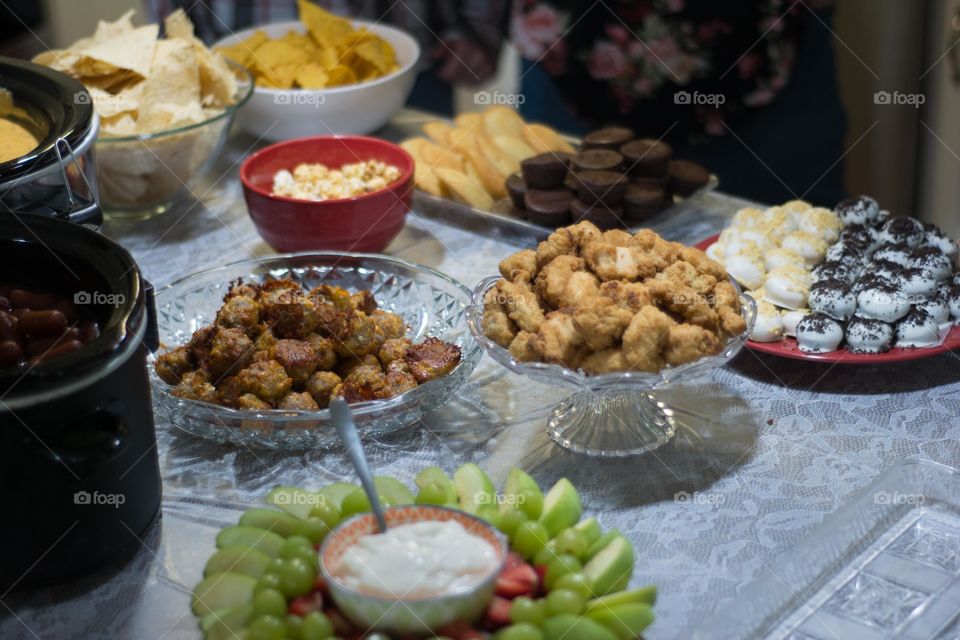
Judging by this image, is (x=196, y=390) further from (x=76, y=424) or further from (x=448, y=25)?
(x=448, y=25)

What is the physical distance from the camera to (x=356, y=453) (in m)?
0.95

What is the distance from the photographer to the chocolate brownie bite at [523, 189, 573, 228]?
162cm

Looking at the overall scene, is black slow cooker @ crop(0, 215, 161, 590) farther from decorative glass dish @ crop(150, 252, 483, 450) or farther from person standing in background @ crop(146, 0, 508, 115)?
person standing in background @ crop(146, 0, 508, 115)

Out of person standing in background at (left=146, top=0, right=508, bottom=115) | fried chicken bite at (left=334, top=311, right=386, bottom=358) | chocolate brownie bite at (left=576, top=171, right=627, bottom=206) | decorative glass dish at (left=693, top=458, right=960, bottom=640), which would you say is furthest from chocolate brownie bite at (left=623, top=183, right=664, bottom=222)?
person standing in background at (left=146, top=0, right=508, bottom=115)

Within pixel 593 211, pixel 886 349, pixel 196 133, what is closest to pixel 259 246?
pixel 196 133

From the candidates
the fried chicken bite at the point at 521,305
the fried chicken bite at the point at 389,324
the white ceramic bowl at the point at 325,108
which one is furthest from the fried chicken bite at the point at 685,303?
the white ceramic bowl at the point at 325,108

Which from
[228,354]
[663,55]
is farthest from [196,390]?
[663,55]

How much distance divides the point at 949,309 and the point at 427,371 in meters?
0.64

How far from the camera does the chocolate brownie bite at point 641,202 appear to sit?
1.62 meters

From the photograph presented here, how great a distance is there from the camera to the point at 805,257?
1462 mm

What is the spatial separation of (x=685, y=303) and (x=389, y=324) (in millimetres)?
369

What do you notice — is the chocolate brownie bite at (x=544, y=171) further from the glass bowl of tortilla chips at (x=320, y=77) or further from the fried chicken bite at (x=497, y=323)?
the fried chicken bite at (x=497, y=323)

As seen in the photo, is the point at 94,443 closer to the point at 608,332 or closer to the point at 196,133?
the point at 608,332

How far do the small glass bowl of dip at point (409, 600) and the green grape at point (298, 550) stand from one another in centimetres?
2
